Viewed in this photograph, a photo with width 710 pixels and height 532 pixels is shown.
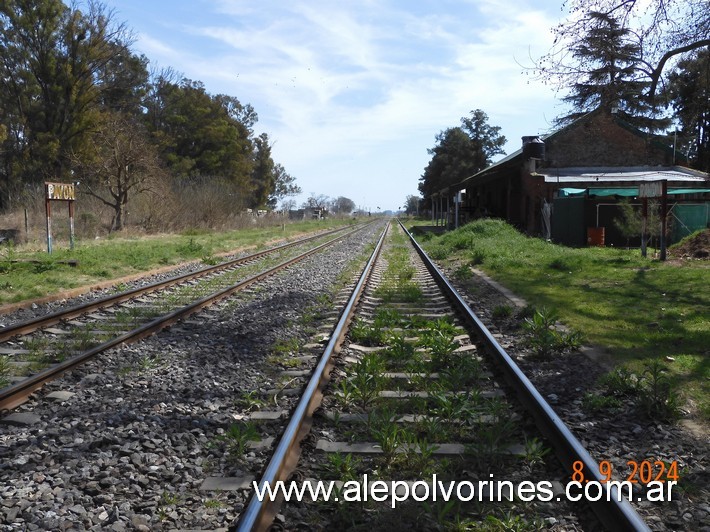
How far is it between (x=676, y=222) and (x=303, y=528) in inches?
854

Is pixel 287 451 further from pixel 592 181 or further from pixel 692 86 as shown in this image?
pixel 592 181

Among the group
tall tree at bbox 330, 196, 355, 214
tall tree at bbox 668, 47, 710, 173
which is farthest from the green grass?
tall tree at bbox 330, 196, 355, 214

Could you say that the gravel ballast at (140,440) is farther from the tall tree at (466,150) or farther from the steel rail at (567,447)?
the tall tree at (466,150)

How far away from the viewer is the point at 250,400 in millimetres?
4949

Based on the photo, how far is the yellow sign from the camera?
1578 cm

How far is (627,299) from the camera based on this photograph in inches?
390

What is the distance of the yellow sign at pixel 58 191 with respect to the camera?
1578 cm

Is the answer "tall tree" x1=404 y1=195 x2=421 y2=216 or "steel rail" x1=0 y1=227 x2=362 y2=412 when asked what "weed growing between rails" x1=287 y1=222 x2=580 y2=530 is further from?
"tall tree" x1=404 y1=195 x2=421 y2=216

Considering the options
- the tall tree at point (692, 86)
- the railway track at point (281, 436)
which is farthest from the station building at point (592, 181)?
the railway track at point (281, 436)

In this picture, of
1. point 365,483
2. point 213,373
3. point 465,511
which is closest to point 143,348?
point 213,373

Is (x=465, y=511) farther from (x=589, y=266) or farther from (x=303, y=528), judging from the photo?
(x=589, y=266)

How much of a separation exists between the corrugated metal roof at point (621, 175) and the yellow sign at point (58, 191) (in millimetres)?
18283

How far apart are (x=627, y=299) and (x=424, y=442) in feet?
23.9

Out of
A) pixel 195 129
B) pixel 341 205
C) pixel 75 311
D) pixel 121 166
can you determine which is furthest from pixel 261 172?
pixel 341 205
